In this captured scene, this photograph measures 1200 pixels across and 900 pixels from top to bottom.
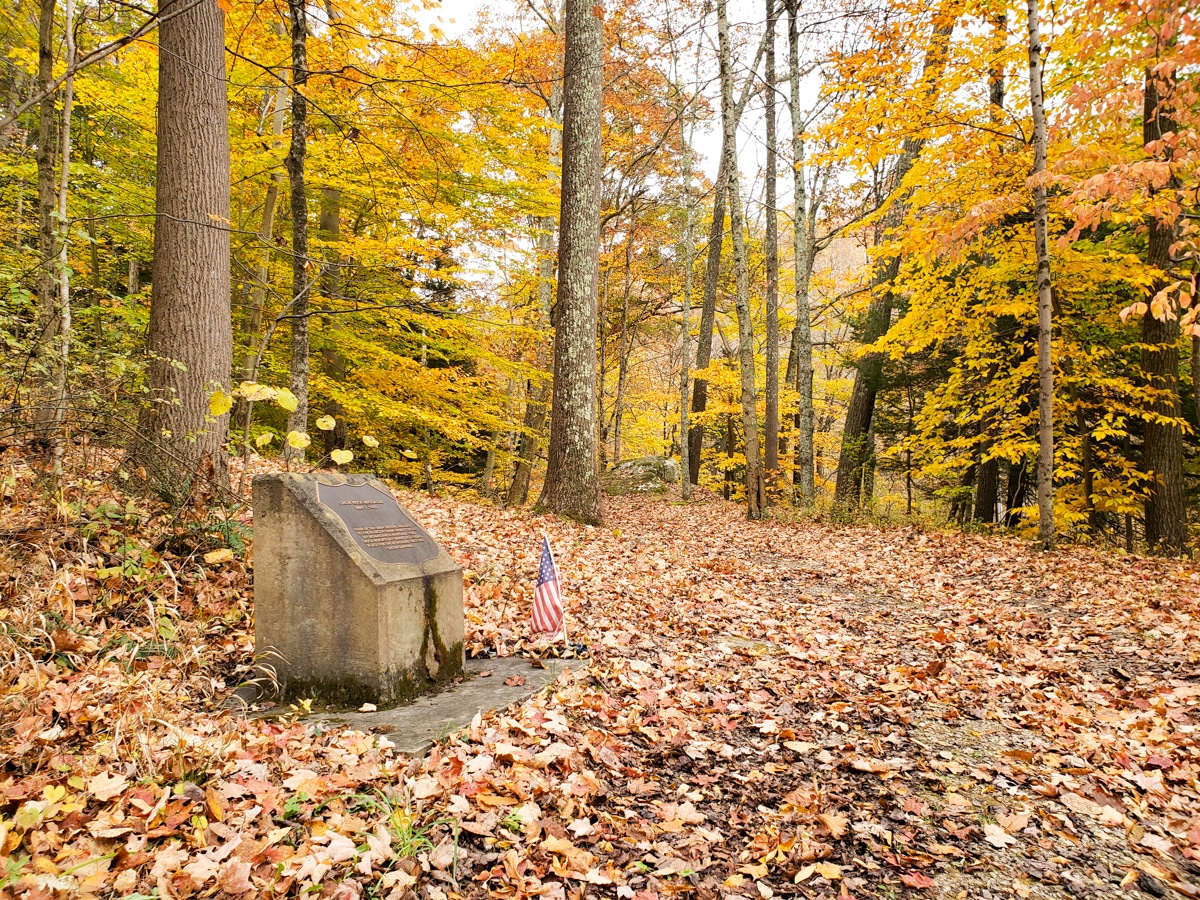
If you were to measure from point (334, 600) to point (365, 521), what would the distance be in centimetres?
55

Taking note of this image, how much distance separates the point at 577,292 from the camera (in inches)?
363

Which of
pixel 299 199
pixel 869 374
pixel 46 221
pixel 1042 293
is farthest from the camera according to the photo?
pixel 869 374

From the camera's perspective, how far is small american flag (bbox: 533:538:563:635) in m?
4.95

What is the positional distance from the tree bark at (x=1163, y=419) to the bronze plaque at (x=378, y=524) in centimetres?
1029

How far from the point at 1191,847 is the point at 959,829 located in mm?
914

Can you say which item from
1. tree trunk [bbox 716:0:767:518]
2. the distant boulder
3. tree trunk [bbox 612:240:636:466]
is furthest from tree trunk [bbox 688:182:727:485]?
tree trunk [bbox 716:0:767:518]

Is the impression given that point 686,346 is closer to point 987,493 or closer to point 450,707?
point 987,493

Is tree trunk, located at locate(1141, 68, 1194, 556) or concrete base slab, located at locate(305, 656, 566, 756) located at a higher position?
tree trunk, located at locate(1141, 68, 1194, 556)

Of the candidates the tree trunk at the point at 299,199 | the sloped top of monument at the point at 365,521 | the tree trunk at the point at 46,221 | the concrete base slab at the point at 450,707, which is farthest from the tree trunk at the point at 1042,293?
the tree trunk at the point at 46,221

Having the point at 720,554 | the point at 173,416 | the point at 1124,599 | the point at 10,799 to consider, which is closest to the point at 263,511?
the point at 10,799

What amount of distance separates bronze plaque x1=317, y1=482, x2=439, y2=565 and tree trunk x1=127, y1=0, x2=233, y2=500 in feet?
6.69

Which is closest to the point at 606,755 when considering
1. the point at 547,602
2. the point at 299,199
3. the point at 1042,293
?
the point at 547,602

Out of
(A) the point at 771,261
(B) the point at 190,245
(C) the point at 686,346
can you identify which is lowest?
(B) the point at 190,245

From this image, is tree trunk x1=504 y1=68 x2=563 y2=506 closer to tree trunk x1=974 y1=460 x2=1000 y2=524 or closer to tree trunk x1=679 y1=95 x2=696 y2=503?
tree trunk x1=679 y1=95 x2=696 y2=503
